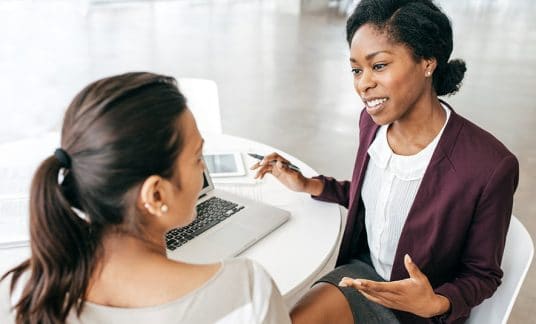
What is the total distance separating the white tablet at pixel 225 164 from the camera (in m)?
1.72

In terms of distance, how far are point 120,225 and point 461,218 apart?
0.87 metres

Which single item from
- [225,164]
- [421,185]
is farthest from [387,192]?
[225,164]

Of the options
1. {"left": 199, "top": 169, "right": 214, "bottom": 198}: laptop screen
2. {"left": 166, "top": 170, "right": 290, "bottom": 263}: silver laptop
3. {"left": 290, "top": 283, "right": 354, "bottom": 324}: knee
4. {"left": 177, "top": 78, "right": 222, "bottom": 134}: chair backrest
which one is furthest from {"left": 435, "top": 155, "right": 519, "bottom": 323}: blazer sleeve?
{"left": 177, "top": 78, "right": 222, "bottom": 134}: chair backrest

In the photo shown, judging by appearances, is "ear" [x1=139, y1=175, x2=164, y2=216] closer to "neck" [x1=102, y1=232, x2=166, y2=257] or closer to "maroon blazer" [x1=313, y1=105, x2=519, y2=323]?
"neck" [x1=102, y1=232, x2=166, y2=257]

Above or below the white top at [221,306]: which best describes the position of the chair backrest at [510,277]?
below

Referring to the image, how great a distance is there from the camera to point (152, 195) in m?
0.82

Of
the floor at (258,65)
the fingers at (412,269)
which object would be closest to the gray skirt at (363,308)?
the fingers at (412,269)

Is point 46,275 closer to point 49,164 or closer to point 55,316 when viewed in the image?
point 55,316

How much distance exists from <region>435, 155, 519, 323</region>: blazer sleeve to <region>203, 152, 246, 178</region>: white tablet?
2.39ft

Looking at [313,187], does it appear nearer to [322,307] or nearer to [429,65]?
[322,307]

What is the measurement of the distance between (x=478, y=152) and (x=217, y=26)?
6131mm

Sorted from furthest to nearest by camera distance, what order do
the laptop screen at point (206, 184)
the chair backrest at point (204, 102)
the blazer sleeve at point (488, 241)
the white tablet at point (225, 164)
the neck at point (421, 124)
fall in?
the chair backrest at point (204, 102)
the white tablet at point (225, 164)
the laptop screen at point (206, 184)
the neck at point (421, 124)
the blazer sleeve at point (488, 241)

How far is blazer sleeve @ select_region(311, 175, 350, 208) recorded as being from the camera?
5.32ft

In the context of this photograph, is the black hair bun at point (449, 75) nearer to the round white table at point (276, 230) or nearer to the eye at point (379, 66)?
the eye at point (379, 66)
